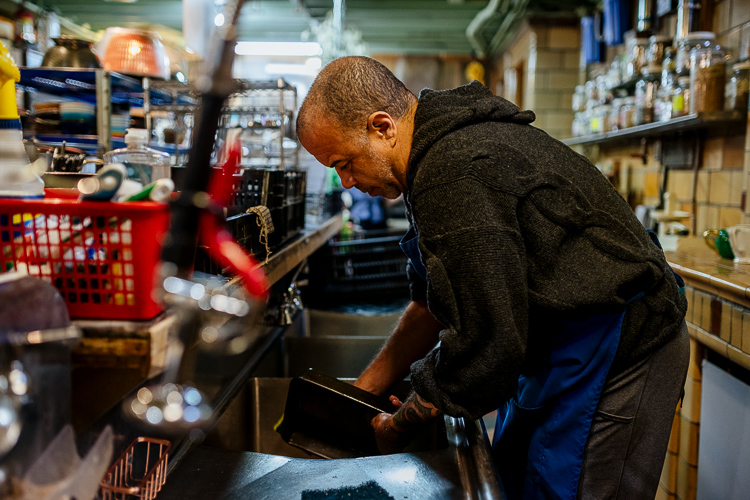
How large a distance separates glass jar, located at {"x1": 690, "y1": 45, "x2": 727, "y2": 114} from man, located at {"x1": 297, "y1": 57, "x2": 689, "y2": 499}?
1724 mm

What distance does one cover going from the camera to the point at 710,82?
253 cm

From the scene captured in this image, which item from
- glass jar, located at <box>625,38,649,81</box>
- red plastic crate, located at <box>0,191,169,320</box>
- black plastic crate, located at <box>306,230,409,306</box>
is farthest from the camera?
glass jar, located at <box>625,38,649,81</box>

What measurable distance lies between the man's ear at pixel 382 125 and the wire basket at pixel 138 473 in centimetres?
72

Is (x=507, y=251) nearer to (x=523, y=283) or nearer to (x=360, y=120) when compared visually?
(x=523, y=283)

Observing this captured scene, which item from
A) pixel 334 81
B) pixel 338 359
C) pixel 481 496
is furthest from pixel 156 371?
pixel 338 359

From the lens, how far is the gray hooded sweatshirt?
38.0 inches

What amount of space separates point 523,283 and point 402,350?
2.07 feet

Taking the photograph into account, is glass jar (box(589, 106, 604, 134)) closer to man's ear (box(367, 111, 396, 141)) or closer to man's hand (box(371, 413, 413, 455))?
man's ear (box(367, 111, 396, 141))

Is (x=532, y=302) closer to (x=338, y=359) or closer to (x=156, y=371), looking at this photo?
(x=156, y=371)

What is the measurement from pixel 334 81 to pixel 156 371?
684mm

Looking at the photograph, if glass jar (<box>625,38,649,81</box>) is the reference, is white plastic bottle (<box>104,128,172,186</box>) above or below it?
below

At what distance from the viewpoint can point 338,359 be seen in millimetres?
2111

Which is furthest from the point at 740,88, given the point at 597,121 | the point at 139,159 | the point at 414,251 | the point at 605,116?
the point at 139,159

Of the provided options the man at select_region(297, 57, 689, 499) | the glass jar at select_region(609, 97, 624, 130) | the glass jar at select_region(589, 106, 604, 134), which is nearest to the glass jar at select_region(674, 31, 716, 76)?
the glass jar at select_region(609, 97, 624, 130)
